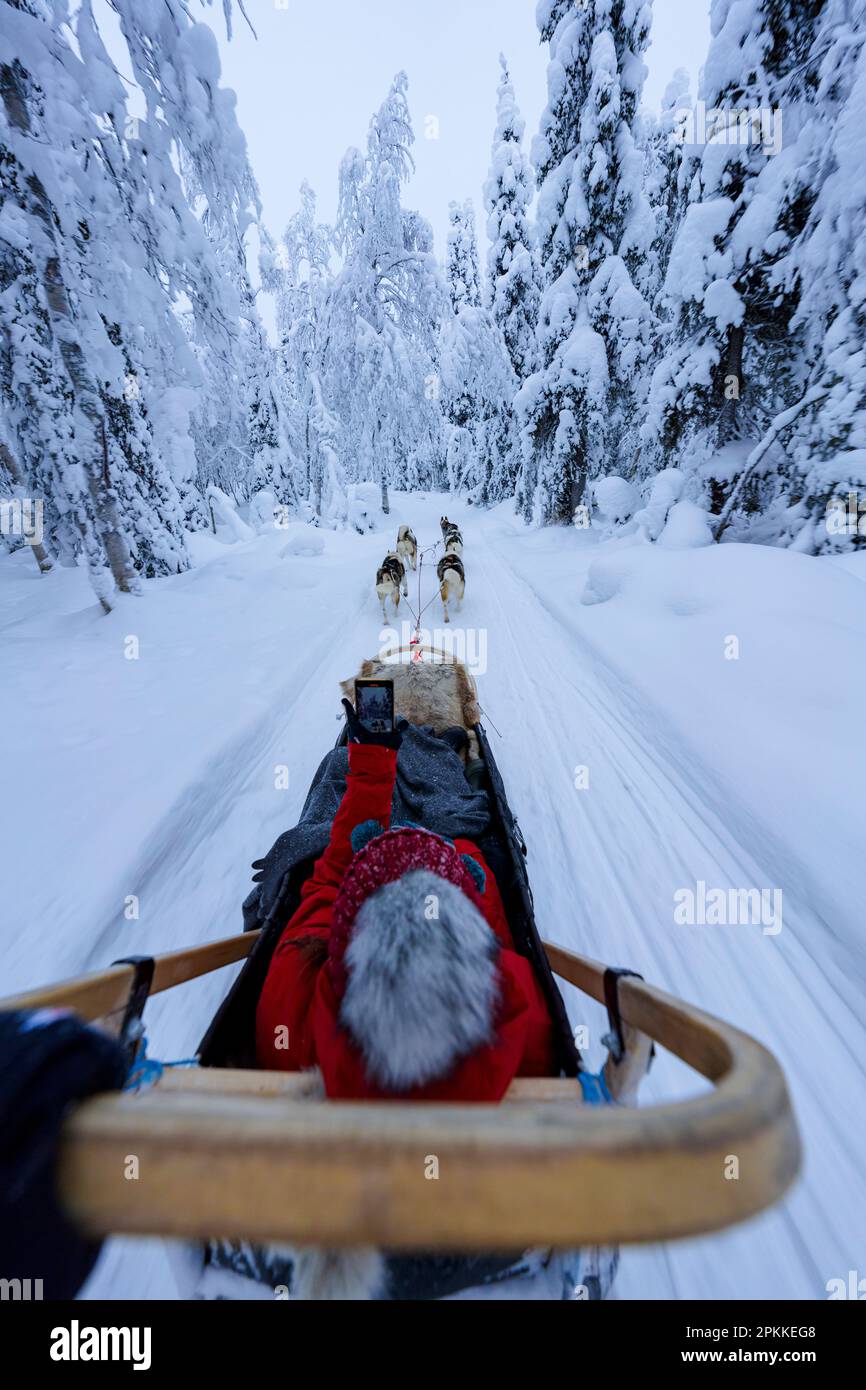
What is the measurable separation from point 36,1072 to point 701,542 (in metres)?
8.13

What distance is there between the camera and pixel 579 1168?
0.46m

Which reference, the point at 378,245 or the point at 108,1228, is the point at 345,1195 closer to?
the point at 108,1228

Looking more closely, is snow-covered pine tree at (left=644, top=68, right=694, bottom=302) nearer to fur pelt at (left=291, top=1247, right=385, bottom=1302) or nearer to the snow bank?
the snow bank

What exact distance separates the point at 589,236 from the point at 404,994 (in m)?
14.2

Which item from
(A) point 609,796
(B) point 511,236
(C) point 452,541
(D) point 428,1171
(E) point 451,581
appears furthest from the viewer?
(B) point 511,236

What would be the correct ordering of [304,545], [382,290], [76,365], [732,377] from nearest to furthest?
1. [76,365]
2. [732,377]
3. [304,545]
4. [382,290]

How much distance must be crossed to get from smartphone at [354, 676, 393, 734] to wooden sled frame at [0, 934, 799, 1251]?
1.58 m

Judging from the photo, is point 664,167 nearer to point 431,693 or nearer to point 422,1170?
point 431,693

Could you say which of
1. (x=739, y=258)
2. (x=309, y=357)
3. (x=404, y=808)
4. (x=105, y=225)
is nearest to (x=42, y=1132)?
(x=404, y=808)

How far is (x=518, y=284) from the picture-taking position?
15.3 m

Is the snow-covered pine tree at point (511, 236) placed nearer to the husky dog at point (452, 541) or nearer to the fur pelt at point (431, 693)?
the husky dog at point (452, 541)

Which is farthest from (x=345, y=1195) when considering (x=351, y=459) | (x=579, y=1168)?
(x=351, y=459)

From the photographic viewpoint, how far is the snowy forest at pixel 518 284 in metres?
4.04
